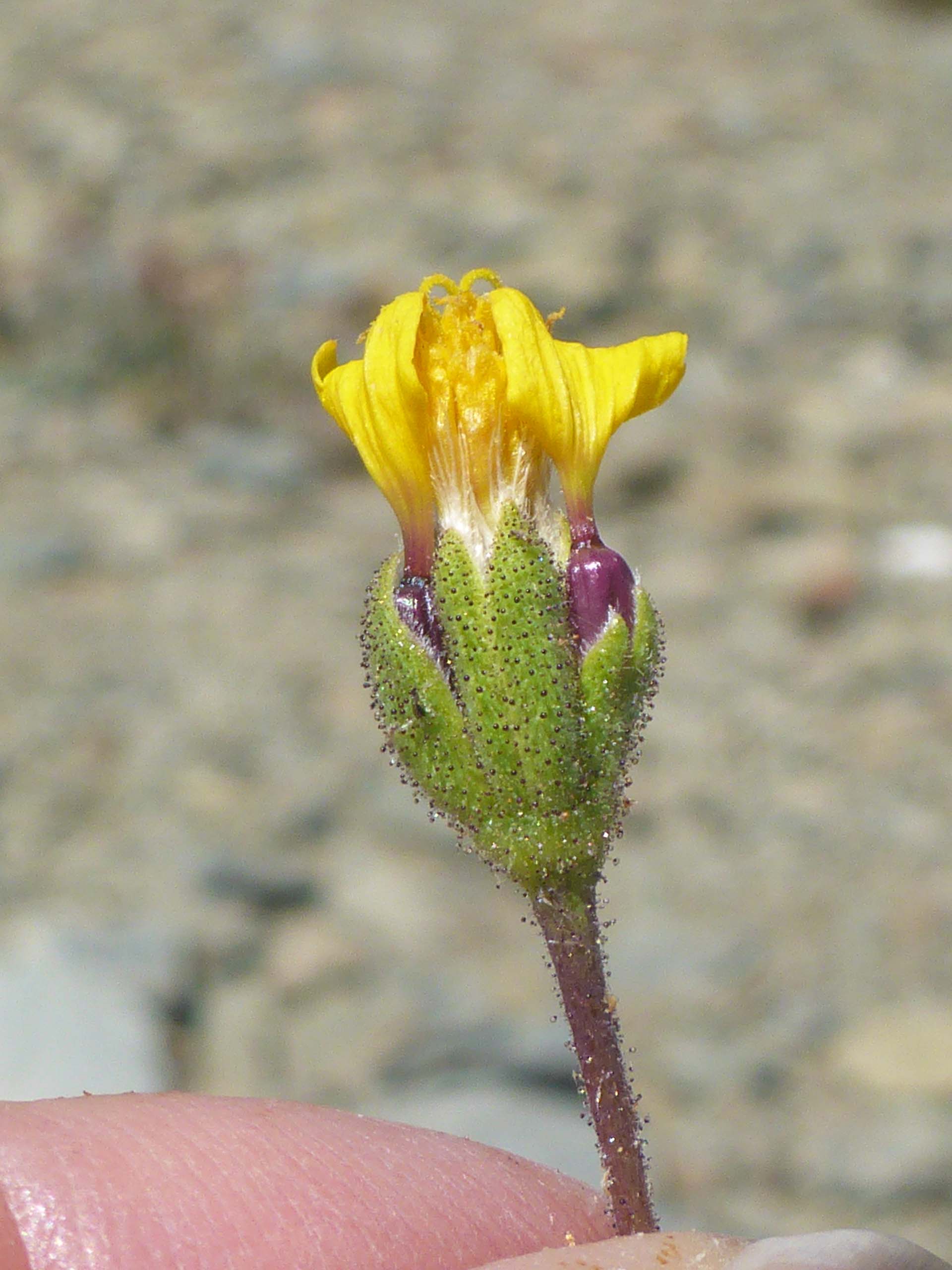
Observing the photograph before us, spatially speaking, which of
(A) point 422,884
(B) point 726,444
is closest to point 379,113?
(B) point 726,444

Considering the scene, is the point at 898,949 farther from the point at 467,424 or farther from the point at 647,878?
the point at 467,424

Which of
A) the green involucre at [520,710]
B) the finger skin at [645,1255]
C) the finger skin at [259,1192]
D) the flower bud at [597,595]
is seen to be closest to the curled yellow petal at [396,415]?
the green involucre at [520,710]

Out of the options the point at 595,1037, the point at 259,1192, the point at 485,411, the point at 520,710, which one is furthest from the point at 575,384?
the point at 259,1192

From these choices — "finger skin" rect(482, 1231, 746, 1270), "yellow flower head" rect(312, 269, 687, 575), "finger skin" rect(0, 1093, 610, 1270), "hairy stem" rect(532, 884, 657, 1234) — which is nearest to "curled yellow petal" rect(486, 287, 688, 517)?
"yellow flower head" rect(312, 269, 687, 575)

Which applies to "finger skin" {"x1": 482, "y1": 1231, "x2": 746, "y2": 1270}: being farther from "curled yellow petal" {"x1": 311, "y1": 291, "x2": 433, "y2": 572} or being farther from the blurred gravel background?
the blurred gravel background

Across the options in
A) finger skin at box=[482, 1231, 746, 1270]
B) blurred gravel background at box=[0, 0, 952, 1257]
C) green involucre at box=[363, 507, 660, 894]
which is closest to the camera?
green involucre at box=[363, 507, 660, 894]

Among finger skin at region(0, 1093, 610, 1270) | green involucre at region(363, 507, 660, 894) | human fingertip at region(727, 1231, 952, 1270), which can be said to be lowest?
human fingertip at region(727, 1231, 952, 1270)
